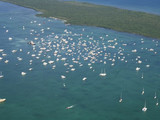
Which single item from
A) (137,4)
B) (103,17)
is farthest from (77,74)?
(137,4)

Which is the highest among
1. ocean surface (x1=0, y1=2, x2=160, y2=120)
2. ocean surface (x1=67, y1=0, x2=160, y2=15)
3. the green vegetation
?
ocean surface (x1=67, y1=0, x2=160, y2=15)

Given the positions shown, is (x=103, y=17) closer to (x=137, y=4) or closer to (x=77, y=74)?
(x=137, y=4)

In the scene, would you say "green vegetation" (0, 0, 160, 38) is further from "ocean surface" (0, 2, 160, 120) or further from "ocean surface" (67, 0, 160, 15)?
"ocean surface" (67, 0, 160, 15)

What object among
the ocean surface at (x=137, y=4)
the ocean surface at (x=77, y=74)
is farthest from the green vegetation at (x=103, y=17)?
the ocean surface at (x=137, y=4)

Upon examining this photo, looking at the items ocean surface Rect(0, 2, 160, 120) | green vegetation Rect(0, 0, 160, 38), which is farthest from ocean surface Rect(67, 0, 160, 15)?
ocean surface Rect(0, 2, 160, 120)

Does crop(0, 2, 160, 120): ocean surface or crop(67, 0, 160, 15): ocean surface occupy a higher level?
crop(67, 0, 160, 15): ocean surface

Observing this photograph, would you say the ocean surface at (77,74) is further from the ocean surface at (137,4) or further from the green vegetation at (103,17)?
the ocean surface at (137,4)

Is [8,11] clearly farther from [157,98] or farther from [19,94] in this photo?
[157,98]
